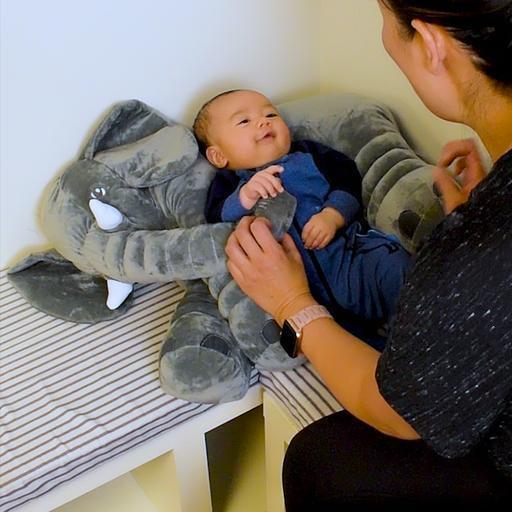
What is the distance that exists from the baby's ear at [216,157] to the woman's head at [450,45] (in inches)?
20.3

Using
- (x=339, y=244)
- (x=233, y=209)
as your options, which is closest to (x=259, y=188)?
(x=233, y=209)

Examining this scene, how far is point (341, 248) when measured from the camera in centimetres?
121

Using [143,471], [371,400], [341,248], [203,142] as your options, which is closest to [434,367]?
[371,400]

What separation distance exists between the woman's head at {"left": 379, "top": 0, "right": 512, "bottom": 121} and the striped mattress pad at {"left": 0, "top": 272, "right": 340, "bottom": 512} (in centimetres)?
51

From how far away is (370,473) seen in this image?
0.93 m

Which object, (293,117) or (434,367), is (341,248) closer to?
(293,117)

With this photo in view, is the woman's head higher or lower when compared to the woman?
higher

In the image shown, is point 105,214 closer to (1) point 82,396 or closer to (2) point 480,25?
(1) point 82,396

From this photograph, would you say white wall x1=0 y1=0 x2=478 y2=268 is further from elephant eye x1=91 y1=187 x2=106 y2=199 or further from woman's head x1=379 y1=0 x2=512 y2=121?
woman's head x1=379 y1=0 x2=512 y2=121

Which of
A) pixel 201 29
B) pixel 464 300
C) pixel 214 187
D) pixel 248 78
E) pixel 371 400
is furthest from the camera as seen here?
pixel 248 78

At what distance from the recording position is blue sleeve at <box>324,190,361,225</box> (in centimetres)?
124

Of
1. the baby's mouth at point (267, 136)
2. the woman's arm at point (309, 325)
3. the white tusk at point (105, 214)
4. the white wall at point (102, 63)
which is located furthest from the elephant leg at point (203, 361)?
the white wall at point (102, 63)

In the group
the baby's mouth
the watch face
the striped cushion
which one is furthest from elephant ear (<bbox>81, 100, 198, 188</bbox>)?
the watch face

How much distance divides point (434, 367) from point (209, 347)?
50 cm
